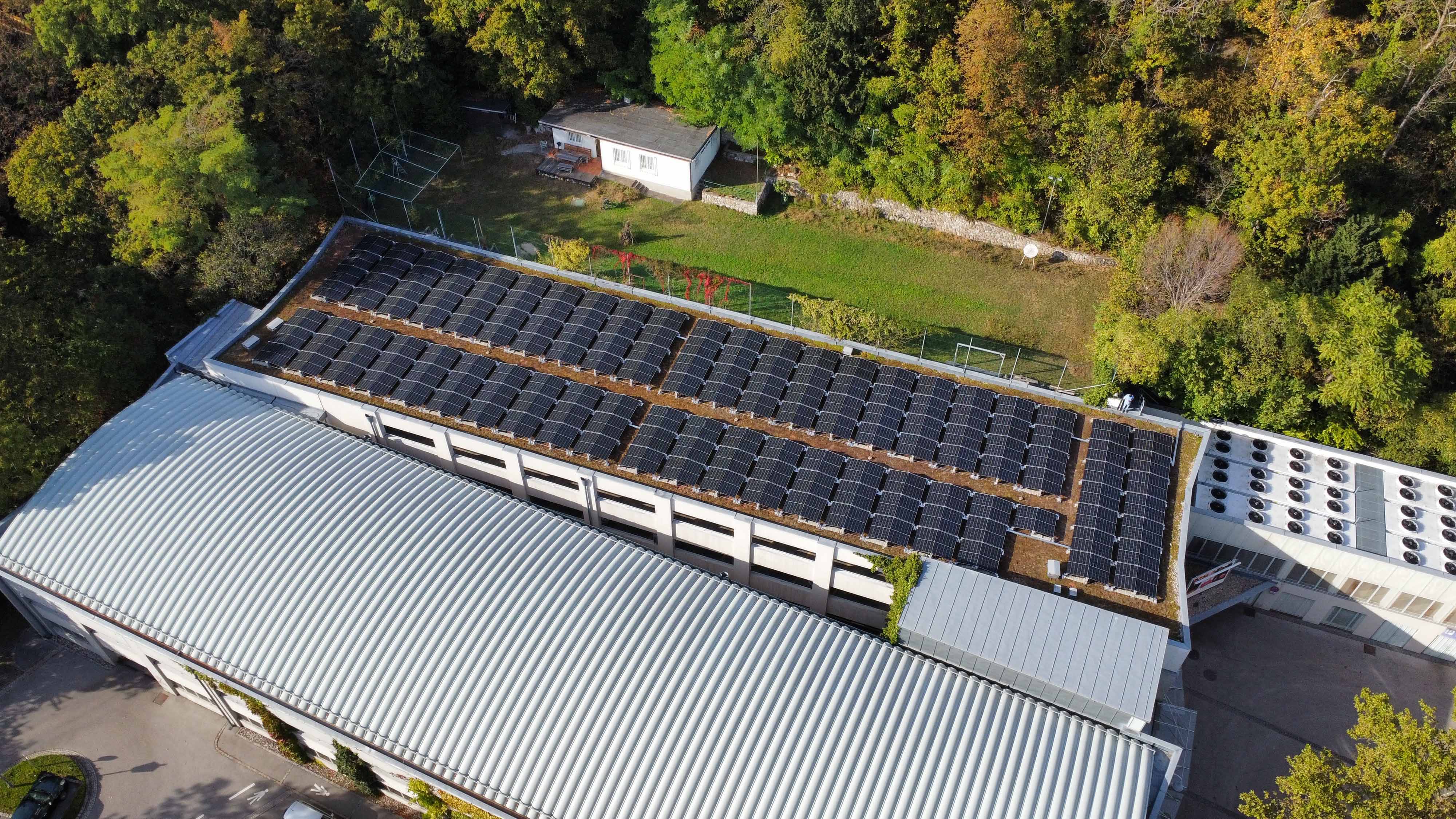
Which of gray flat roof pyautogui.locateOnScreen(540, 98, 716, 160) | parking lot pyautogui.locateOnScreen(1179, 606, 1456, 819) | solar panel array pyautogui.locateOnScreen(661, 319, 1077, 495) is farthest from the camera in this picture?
gray flat roof pyautogui.locateOnScreen(540, 98, 716, 160)

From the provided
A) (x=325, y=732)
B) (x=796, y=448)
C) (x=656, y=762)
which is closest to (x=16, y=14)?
(x=325, y=732)

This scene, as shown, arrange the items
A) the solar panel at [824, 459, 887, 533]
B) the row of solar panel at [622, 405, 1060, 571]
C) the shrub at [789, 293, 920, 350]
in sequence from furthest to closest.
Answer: the shrub at [789, 293, 920, 350] → the solar panel at [824, 459, 887, 533] → the row of solar panel at [622, 405, 1060, 571]

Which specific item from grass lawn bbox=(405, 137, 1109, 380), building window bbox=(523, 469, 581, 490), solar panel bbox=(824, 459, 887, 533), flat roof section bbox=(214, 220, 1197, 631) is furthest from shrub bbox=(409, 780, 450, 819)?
grass lawn bbox=(405, 137, 1109, 380)

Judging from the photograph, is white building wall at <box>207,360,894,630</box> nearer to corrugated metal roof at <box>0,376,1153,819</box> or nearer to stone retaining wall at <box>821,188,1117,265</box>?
corrugated metal roof at <box>0,376,1153,819</box>

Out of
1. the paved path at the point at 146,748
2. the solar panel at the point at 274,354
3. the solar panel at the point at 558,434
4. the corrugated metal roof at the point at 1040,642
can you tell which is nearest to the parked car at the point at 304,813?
the paved path at the point at 146,748

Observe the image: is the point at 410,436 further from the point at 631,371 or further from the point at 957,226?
the point at 957,226

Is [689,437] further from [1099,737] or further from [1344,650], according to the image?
[1344,650]
